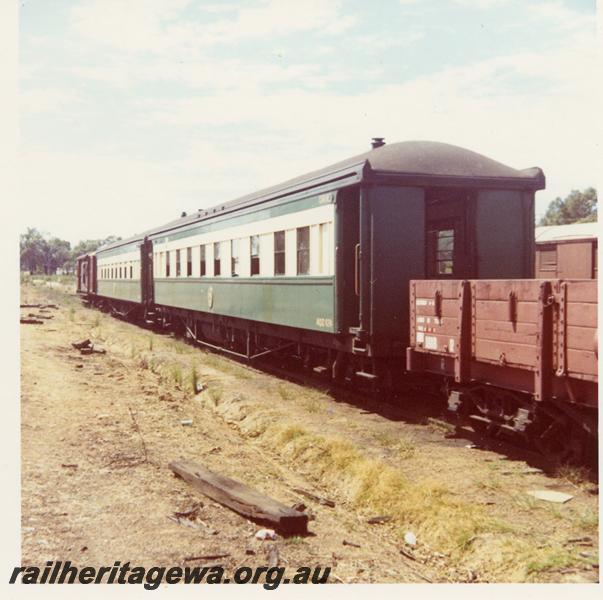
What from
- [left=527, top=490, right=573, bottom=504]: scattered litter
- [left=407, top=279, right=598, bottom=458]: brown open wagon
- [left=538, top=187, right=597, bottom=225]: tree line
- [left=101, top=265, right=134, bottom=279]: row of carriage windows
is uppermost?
Result: [left=538, top=187, right=597, bottom=225]: tree line

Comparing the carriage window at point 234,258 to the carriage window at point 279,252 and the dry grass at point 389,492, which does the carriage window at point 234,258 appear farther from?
the dry grass at point 389,492

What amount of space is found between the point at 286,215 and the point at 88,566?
8.10 metres

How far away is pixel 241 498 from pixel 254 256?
8.42 meters

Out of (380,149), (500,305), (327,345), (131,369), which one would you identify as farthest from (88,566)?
(131,369)

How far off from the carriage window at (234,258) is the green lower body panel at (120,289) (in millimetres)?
11688

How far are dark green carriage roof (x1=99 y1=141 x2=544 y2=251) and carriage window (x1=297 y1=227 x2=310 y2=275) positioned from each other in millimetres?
805

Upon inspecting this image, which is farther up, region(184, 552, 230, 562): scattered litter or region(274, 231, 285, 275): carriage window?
region(274, 231, 285, 275): carriage window

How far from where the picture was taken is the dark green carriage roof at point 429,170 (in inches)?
394

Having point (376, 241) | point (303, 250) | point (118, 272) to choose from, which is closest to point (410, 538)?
point (376, 241)

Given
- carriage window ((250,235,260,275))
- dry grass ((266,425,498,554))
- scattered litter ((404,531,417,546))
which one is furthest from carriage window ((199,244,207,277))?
scattered litter ((404,531,417,546))

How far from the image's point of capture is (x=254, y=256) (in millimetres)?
14188

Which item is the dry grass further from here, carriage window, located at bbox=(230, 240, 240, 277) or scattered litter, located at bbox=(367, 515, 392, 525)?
carriage window, located at bbox=(230, 240, 240, 277)

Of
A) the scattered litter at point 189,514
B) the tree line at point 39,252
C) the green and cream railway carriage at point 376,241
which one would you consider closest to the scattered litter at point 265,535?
the scattered litter at point 189,514

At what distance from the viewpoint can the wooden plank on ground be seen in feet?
18.8
